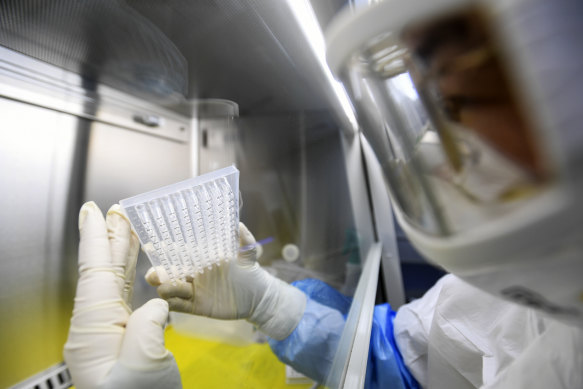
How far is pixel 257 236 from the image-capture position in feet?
2.77

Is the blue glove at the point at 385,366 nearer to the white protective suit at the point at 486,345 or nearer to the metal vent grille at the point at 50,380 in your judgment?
the white protective suit at the point at 486,345

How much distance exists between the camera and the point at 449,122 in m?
0.25

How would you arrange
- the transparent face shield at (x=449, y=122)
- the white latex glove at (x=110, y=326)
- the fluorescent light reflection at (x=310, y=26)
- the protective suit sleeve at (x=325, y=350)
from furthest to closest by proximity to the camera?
1. the protective suit sleeve at (x=325, y=350)
2. the fluorescent light reflection at (x=310, y=26)
3. the white latex glove at (x=110, y=326)
4. the transparent face shield at (x=449, y=122)

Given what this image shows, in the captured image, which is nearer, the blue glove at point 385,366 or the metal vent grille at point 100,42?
the metal vent grille at point 100,42

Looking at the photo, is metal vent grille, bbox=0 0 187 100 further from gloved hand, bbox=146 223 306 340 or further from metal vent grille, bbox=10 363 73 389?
metal vent grille, bbox=10 363 73 389

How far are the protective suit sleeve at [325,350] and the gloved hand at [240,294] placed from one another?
6 cm

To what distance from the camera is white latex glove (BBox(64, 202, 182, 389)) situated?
0.33 metres

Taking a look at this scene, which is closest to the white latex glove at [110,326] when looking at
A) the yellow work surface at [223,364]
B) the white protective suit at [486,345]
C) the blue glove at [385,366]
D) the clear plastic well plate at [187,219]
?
the clear plastic well plate at [187,219]

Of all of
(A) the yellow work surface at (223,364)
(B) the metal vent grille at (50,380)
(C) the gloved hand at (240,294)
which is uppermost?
(C) the gloved hand at (240,294)

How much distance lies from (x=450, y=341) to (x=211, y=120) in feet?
3.44

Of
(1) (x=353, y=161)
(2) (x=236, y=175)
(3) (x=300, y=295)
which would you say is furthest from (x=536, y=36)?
(1) (x=353, y=161)

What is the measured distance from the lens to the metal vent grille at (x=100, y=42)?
479 millimetres

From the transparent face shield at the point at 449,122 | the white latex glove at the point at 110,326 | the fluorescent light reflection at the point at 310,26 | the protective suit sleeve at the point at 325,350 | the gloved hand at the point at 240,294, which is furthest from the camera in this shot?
the protective suit sleeve at the point at 325,350

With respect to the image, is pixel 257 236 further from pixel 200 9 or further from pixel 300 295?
pixel 200 9
